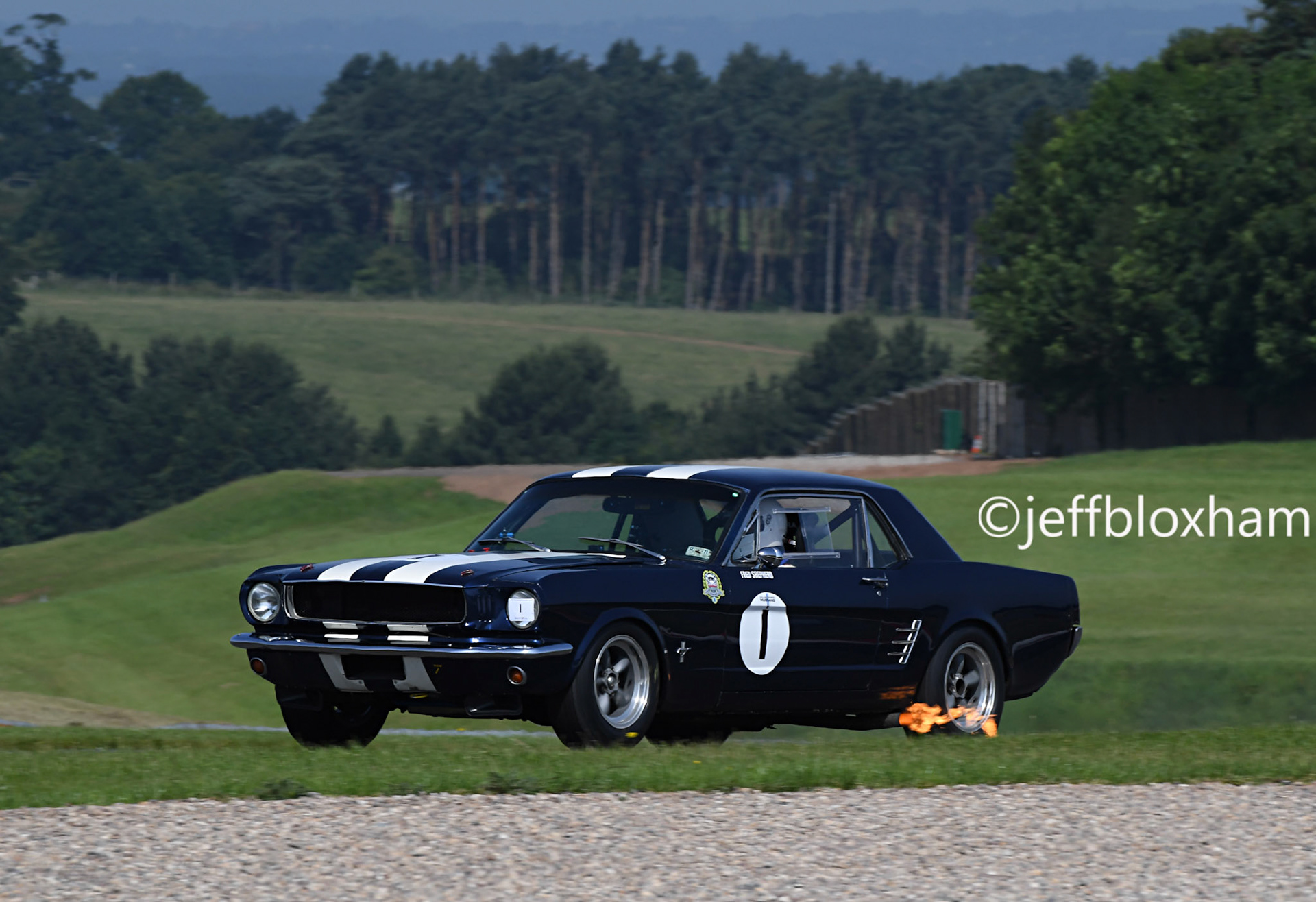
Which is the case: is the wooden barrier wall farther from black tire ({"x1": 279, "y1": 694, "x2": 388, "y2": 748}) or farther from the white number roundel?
black tire ({"x1": 279, "y1": 694, "x2": 388, "y2": 748})

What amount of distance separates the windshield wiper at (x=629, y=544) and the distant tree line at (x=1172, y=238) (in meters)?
39.9

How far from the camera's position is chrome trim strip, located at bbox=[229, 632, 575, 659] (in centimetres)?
965

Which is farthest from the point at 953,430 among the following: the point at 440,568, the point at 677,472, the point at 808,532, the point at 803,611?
the point at 440,568

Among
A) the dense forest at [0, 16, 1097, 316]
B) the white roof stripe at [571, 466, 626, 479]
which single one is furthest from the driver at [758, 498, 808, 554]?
the dense forest at [0, 16, 1097, 316]

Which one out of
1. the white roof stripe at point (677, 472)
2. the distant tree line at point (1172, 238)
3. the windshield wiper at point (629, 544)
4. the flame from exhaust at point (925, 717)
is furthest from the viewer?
the distant tree line at point (1172, 238)

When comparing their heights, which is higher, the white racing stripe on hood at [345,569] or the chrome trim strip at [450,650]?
the white racing stripe on hood at [345,569]

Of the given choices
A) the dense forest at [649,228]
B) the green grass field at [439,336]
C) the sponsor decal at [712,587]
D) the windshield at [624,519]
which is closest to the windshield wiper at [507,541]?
the windshield at [624,519]

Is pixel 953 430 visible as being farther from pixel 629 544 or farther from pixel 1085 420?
pixel 629 544

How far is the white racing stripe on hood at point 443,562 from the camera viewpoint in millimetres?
9953

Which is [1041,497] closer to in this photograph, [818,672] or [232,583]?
[232,583]

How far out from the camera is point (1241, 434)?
53.5 meters

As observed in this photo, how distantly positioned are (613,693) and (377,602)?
1.29 metres

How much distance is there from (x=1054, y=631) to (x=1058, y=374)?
43968 mm

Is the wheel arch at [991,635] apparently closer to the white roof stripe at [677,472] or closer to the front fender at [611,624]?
the white roof stripe at [677,472]
